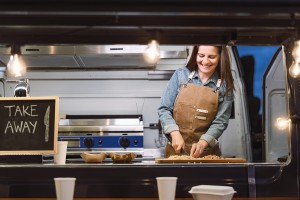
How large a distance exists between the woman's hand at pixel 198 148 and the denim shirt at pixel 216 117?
0.04 metres

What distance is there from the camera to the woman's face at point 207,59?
3.23m

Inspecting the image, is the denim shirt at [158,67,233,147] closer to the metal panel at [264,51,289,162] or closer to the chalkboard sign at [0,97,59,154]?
the metal panel at [264,51,289,162]

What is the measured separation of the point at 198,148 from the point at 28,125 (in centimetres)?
120

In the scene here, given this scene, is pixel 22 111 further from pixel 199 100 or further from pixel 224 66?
pixel 224 66

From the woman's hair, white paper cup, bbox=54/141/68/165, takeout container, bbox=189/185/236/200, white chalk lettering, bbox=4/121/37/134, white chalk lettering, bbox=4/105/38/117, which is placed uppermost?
the woman's hair

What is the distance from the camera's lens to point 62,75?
530cm

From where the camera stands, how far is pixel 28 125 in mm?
2420

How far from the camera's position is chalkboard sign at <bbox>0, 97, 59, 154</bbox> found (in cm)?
238

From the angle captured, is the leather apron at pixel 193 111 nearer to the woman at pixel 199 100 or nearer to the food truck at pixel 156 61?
the woman at pixel 199 100

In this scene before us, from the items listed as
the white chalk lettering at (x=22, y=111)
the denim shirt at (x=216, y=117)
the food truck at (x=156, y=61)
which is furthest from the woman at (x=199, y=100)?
the white chalk lettering at (x=22, y=111)

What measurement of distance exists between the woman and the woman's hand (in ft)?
0.31

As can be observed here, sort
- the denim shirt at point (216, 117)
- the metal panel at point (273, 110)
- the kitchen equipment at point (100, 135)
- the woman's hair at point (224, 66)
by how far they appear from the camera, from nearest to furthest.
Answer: the denim shirt at point (216, 117), the woman's hair at point (224, 66), the metal panel at point (273, 110), the kitchen equipment at point (100, 135)

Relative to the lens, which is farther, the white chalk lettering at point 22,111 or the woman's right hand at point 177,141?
the woman's right hand at point 177,141

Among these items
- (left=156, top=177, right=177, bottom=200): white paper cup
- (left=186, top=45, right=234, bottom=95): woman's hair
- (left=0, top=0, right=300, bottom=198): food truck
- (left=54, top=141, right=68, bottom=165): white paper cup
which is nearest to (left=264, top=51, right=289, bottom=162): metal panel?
(left=0, top=0, right=300, bottom=198): food truck
